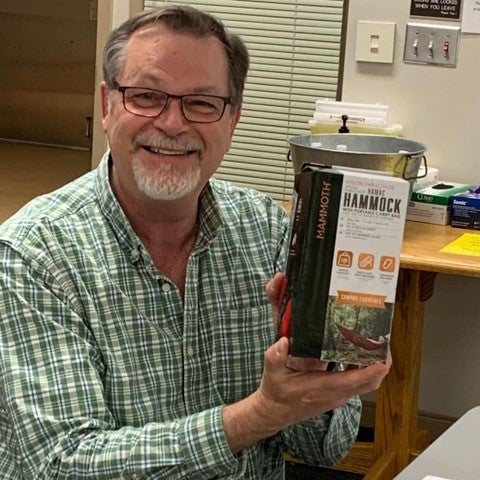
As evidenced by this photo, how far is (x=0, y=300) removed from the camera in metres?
1.56

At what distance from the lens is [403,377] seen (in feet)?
10.2

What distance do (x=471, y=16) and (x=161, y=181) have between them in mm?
1880

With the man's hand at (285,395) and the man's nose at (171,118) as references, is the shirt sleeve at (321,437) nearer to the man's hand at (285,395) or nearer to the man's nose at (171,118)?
the man's hand at (285,395)

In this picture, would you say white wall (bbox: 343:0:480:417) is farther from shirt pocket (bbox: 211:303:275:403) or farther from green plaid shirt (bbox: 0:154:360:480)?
shirt pocket (bbox: 211:303:275:403)

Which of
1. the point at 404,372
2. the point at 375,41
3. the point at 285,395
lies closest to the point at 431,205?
the point at 404,372

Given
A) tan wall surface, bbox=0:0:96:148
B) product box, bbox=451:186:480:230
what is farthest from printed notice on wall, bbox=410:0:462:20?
tan wall surface, bbox=0:0:96:148

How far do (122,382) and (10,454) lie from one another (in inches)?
7.7

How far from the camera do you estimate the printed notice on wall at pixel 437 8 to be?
3266mm

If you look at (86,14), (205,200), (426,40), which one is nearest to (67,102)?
(86,14)

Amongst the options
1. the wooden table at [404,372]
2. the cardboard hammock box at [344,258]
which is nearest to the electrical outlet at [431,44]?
the wooden table at [404,372]

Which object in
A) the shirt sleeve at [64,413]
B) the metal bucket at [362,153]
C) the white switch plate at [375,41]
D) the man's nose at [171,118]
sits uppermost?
the white switch plate at [375,41]

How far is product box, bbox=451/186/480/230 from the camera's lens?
307 centimetres

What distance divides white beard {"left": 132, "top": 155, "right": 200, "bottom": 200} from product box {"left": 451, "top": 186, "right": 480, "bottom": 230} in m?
1.57

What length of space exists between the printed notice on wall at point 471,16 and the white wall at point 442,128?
0.08 feet
